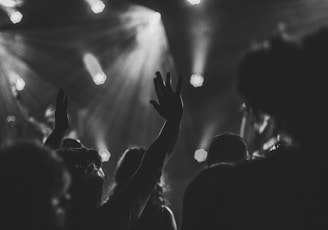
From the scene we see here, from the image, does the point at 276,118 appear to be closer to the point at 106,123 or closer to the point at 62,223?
the point at 62,223

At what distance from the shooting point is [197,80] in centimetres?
791

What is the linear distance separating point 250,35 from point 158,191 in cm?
457

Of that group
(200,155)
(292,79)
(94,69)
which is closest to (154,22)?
(94,69)

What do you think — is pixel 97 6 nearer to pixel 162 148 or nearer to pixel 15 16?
pixel 15 16

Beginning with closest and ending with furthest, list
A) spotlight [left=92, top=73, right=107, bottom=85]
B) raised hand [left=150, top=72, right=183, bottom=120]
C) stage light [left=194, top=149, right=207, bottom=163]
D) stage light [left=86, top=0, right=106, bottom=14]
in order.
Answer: raised hand [left=150, top=72, right=183, bottom=120], stage light [left=86, top=0, right=106, bottom=14], spotlight [left=92, top=73, right=107, bottom=85], stage light [left=194, top=149, right=207, bottom=163]

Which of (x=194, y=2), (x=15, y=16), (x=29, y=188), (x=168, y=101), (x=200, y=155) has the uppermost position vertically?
(x=15, y=16)

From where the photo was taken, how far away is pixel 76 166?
1.80m

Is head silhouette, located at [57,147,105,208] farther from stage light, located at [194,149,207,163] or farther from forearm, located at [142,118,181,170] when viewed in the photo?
stage light, located at [194,149,207,163]

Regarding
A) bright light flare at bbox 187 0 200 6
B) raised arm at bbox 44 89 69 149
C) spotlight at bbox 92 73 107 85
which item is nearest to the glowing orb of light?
spotlight at bbox 92 73 107 85

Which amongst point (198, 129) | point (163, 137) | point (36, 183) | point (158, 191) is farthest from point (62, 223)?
point (198, 129)

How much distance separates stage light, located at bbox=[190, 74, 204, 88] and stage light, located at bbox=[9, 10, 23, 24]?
3.16 metres

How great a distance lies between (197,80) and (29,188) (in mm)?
6822

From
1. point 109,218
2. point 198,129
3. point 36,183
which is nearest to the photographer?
point 36,183

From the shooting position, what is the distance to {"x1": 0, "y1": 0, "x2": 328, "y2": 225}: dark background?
6680mm
